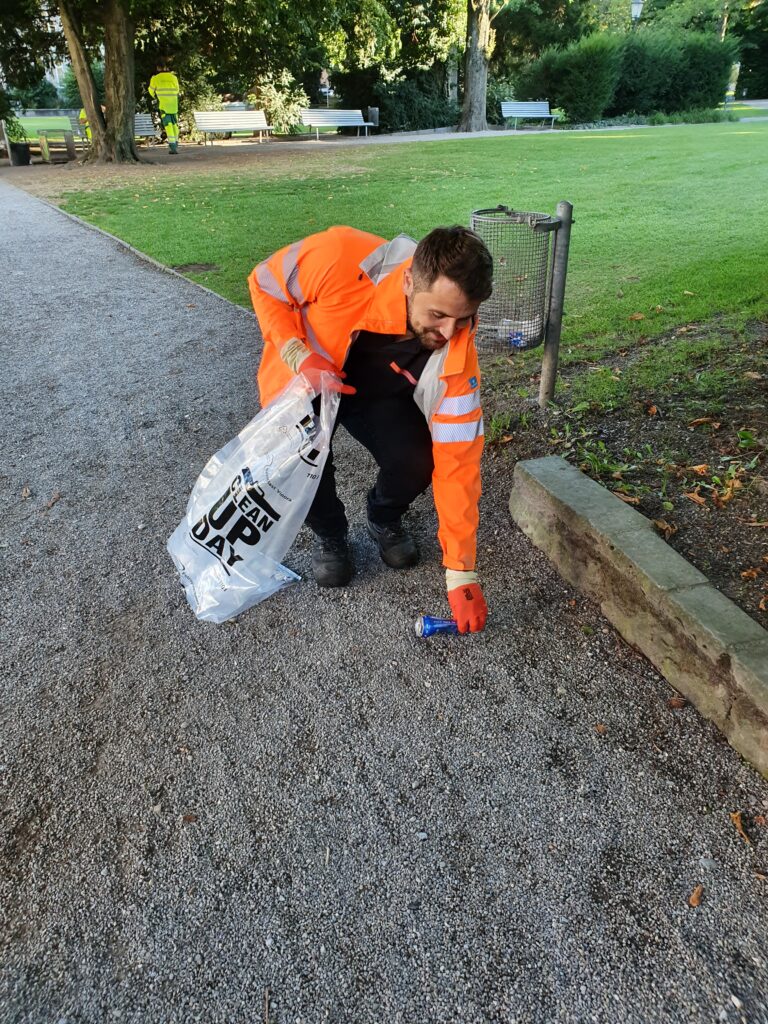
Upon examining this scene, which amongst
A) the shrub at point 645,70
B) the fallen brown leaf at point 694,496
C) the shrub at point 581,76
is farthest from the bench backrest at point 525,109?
the fallen brown leaf at point 694,496

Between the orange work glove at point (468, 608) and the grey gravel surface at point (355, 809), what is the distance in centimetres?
25

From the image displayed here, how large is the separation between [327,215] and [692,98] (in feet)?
82.1

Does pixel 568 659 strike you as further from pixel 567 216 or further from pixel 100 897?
pixel 567 216

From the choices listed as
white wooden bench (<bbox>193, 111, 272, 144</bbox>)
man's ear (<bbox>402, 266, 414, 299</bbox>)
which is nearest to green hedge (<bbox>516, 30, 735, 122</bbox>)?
white wooden bench (<bbox>193, 111, 272, 144</bbox>)

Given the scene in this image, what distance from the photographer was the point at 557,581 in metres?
2.83

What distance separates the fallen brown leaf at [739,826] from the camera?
6.05ft

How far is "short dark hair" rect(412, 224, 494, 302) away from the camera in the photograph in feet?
6.40

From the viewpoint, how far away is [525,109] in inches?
1044

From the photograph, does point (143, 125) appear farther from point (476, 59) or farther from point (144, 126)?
point (476, 59)

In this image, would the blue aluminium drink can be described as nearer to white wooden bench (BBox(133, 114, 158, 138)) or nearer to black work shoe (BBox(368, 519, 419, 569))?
black work shoe (BBox(368, 519, 419, 569))

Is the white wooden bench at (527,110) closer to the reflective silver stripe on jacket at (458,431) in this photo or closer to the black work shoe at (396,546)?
the black work shoe at (396,546)

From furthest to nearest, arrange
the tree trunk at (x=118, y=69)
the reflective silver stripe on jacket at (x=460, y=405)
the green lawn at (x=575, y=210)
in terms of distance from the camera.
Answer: the tree trunk at (x=118, y=69) → the green lawn at (x=575, y=210) → the reflective silver stripe on jacket at (x=460, y=405)

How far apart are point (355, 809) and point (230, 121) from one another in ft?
88.4

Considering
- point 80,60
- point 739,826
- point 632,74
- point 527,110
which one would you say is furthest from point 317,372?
point 632,74
